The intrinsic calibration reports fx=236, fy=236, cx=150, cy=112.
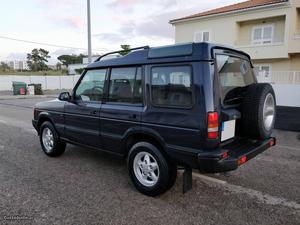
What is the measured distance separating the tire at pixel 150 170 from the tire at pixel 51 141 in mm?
2112

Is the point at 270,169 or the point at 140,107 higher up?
the point at 140,107

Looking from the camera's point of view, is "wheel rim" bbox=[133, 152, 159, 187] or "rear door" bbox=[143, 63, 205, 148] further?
"wheel rim" bbox=[133, 152, 159, 187]

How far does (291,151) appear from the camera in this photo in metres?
5.49

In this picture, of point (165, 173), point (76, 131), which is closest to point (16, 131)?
point (76, 131)

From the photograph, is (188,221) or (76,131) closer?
(188,221)

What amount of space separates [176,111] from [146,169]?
101cm

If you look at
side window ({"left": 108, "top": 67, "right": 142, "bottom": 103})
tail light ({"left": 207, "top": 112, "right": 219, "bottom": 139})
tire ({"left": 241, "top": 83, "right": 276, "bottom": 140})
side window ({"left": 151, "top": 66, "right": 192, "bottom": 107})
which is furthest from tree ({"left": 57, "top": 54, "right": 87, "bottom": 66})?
tail light ({"left": 207, "top": 112, "right": 219, "bottom": 139})

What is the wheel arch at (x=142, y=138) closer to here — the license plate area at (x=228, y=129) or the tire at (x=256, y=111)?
the license plate area at (x=228, y=129)

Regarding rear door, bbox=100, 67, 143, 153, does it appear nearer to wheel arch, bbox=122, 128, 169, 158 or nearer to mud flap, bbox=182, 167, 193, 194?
wheel arch, bbox=122, 128, 169, 158

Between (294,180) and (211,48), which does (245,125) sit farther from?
(294,180)

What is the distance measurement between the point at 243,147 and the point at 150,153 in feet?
4.09

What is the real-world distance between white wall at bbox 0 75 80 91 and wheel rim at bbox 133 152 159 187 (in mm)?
28326

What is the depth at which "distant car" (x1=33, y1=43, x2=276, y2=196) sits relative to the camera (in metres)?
2.70

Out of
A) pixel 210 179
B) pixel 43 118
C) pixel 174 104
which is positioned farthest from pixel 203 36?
pixel 174 104
